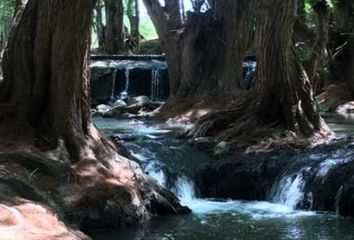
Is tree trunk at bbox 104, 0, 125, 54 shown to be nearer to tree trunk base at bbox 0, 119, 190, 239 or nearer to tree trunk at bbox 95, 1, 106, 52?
tree trunk at bbox 95, 1, 106, 52

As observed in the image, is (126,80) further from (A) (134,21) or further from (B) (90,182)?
(B) (90,182)

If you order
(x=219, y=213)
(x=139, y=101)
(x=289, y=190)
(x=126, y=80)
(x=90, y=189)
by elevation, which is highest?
(x=126, y=80)

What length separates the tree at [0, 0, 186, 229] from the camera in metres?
10.1

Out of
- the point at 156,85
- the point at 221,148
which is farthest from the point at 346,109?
the point at 221,148

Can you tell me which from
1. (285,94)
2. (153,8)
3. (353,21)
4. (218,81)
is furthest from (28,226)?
(353,21)

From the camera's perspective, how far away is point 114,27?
1510 inches

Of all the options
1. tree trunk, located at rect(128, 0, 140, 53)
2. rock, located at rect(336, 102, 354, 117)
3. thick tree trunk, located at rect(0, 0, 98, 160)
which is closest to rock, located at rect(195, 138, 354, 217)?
thick tree trunk, located at rect(0, 0, 98, 160)

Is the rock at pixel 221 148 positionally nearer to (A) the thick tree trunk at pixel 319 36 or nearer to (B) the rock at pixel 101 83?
(A) the thick tree trunk at pixel 319 36

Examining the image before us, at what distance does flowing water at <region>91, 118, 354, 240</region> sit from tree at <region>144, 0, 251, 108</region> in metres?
6.17

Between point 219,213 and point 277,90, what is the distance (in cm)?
446

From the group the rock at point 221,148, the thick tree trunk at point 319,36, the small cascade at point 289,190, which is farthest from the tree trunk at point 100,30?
the small cascade at point 289,190

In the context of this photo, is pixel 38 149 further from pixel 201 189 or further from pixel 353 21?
pixel 353 21

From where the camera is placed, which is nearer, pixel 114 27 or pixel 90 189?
pixel 90 189

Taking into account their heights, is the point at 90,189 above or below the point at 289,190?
above
